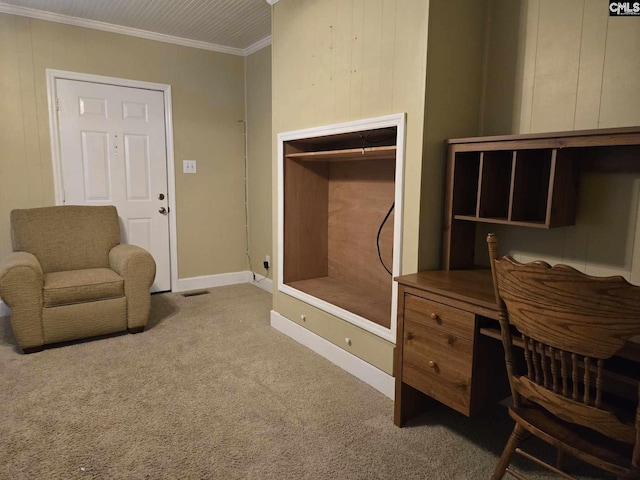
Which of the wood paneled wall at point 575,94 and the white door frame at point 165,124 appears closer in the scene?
the wood paneled wall at point 575,94

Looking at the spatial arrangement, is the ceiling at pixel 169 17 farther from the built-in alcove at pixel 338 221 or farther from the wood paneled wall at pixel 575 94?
the wood paneled wall at pixel 575 94

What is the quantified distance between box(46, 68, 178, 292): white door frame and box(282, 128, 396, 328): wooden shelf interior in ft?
5.22

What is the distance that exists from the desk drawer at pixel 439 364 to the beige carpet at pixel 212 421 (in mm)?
258

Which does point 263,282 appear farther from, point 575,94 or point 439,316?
point 575,94

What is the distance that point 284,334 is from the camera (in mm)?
3111

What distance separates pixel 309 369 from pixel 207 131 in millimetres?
2716

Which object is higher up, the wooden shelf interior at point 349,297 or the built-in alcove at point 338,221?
the built-in alcove at point 338,221

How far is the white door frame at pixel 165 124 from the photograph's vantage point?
11.5 feet

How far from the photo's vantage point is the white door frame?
3.50 metres

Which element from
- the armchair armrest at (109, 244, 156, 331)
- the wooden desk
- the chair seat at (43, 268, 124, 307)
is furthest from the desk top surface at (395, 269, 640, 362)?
the chair seat at (43, 268, 124, 307)

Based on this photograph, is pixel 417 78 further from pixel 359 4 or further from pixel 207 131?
pixel 207 131

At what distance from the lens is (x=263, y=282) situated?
4.34 m

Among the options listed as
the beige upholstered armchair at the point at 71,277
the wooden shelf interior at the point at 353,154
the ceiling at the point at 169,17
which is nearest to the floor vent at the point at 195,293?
the beige upholstered armchair at the point at 71,277

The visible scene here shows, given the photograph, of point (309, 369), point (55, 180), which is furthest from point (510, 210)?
point (55, 180)
